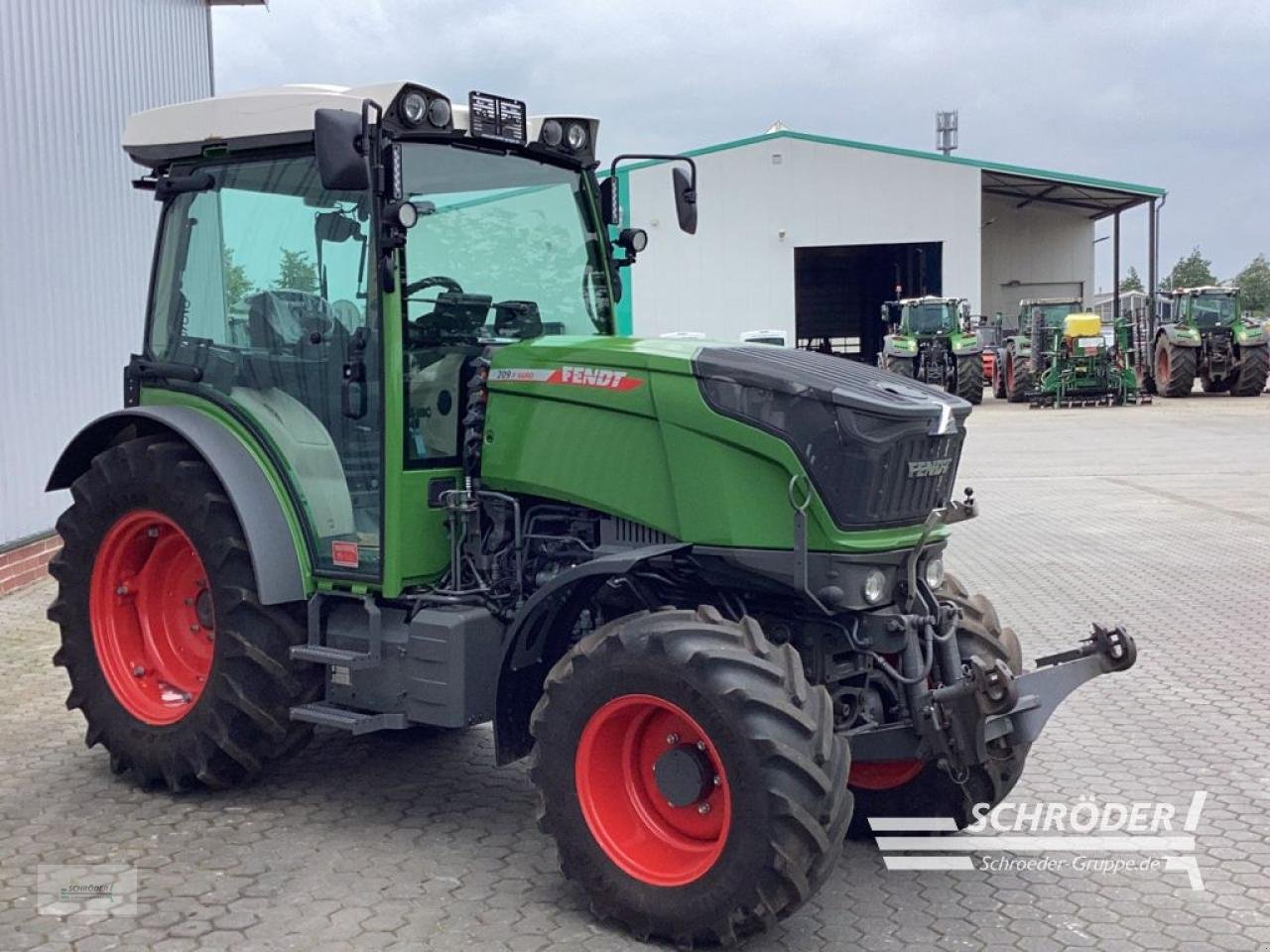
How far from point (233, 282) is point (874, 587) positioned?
9.00 ft

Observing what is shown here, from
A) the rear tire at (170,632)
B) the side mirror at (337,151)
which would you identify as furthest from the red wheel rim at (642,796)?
the side mirror at (337,151)

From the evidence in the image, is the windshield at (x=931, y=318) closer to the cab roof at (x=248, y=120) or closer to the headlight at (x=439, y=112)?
the cab roof at (x=248, y=120)

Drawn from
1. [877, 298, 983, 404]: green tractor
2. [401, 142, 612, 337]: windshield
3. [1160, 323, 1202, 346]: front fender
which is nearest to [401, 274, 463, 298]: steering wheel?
[401, 142, 612, 337]: windshield

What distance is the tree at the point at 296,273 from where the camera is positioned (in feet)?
16.5

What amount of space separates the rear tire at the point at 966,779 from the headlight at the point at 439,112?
2.36 m

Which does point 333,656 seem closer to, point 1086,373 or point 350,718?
point 350,718

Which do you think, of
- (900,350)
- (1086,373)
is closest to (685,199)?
(1086,373)

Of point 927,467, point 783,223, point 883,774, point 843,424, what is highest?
point 783,223

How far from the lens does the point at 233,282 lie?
17.5ft

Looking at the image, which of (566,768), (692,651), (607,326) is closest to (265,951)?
(566,768)

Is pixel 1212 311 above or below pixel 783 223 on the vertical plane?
below

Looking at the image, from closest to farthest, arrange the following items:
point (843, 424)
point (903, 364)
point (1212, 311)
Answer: point (843, 424)
point (1212, 311)
point (903, 364)

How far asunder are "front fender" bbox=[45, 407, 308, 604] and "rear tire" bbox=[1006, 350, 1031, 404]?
28.1 meters

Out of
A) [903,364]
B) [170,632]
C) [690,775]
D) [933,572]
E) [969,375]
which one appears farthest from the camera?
[903,364]
